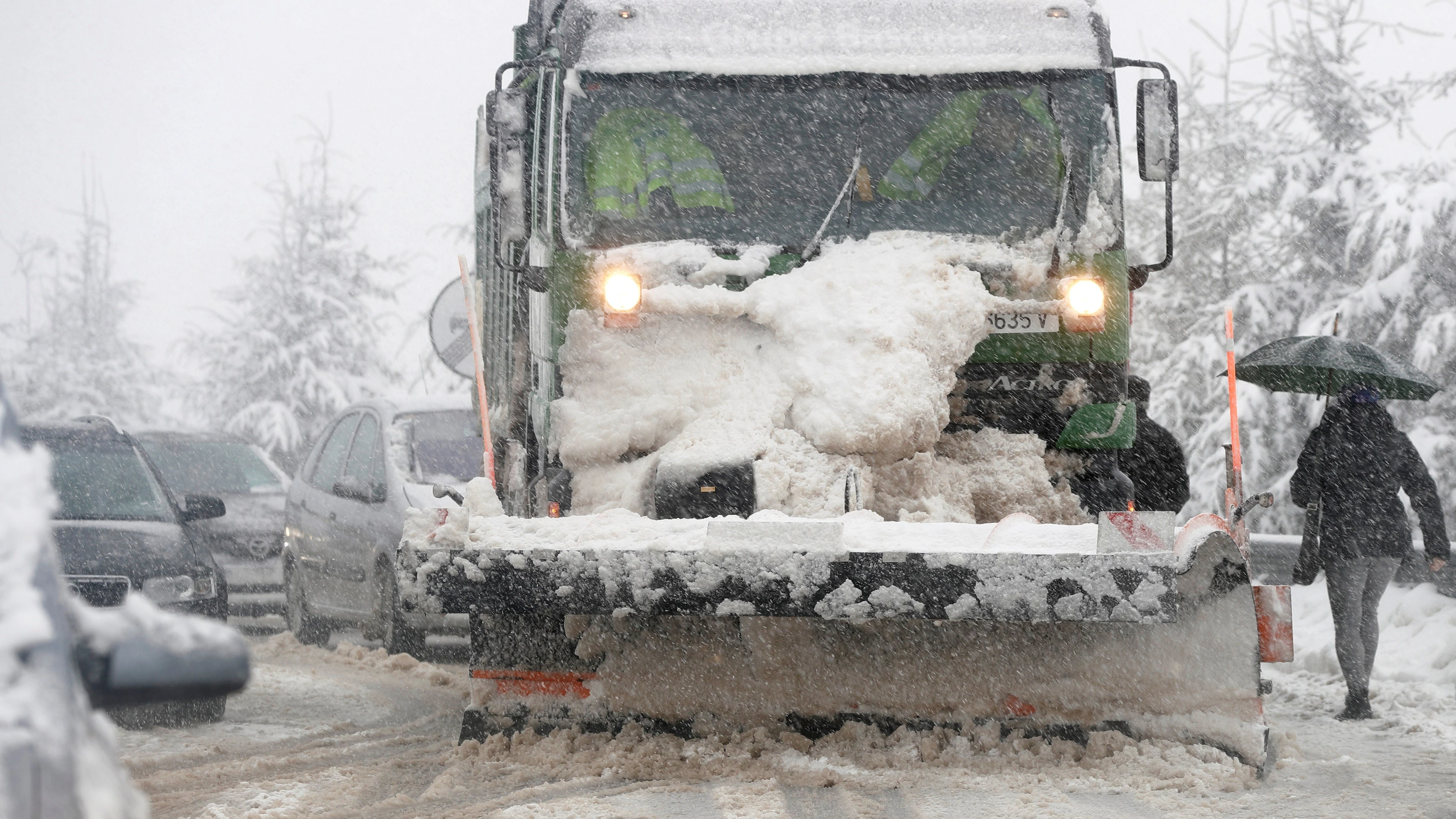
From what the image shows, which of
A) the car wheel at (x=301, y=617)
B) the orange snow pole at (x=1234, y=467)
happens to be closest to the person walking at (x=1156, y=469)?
the orange snow pole at (x=1234, y=467)

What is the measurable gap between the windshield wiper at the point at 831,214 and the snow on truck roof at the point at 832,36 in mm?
398

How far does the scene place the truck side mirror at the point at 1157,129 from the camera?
658 centimetres

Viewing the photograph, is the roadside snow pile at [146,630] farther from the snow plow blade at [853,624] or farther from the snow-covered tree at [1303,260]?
the snow-covered tree at [1303,260]

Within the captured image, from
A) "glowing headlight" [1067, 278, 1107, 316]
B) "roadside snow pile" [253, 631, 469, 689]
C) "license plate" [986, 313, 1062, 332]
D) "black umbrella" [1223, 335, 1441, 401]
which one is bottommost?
"roadside snow pile" [253, 631, 469, 689]

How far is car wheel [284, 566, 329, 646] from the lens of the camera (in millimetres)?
10430

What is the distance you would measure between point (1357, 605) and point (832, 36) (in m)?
3.62

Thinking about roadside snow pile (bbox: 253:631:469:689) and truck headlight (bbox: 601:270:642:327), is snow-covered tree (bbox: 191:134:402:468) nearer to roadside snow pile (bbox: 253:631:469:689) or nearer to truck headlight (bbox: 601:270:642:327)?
roadside snow pile (bbox: 253:631:469:689)

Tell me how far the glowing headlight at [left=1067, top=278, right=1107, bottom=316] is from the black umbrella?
215 cm

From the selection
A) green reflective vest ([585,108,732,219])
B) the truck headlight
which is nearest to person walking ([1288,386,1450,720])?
green reflective vest ([585,108,732,219])

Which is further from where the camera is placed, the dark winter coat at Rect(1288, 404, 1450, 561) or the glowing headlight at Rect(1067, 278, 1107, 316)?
the dark winter coat at Rect(1288, 404, 1450, 561)

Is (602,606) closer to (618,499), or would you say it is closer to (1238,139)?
(618,499)

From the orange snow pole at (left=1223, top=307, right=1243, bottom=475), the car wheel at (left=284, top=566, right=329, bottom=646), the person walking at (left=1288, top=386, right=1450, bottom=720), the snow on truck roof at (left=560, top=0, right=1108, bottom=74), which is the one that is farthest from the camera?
the car wheel at (left=284, top=566, right=329, bottom=646)

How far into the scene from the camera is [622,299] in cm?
618

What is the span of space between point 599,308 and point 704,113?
3.27 feet
